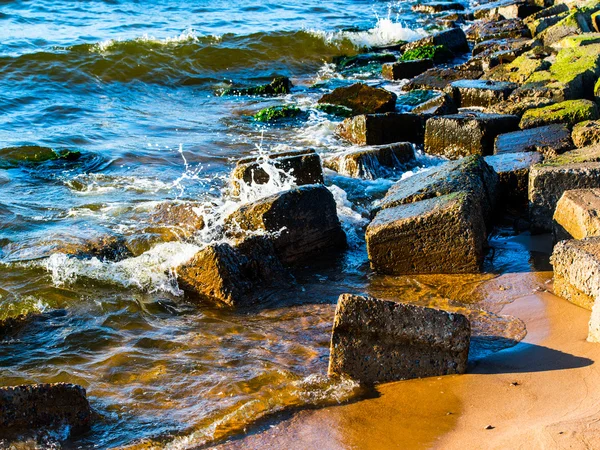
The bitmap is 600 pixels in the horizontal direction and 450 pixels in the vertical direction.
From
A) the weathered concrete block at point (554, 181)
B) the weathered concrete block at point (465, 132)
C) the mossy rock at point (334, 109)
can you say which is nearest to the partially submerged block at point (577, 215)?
the weathered concrete block at point (554, 181)

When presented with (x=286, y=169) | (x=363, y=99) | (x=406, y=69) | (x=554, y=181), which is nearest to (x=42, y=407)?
(x=286, y=169)

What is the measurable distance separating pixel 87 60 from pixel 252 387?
11.4 m

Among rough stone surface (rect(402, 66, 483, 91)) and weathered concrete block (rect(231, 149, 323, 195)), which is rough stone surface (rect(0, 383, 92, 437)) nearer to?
weathered concrete block (rect(231, 149, 323, 195))

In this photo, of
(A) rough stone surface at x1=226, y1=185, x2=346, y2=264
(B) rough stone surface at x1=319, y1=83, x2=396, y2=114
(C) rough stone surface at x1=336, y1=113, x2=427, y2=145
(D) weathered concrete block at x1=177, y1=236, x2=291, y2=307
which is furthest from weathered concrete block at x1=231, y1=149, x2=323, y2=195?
(B) rough stone surface at x1=319, y1=83, x2=396, y2=114

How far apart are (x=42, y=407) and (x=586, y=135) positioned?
16.7ft

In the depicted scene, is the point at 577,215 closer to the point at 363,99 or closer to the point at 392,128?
the point at 392,128

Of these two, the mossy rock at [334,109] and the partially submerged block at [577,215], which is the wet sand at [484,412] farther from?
the mossy rock at [334,109]

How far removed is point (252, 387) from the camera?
4.22 meters

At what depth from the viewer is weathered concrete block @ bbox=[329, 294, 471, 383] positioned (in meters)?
3.94

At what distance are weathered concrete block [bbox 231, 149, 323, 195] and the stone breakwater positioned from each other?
14 mm

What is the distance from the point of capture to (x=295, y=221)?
5910 mm

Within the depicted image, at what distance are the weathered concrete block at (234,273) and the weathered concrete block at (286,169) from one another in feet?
4.75

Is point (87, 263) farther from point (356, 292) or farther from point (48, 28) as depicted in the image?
point (48, 28)

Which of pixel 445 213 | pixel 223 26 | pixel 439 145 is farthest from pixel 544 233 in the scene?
pixel 223 26
